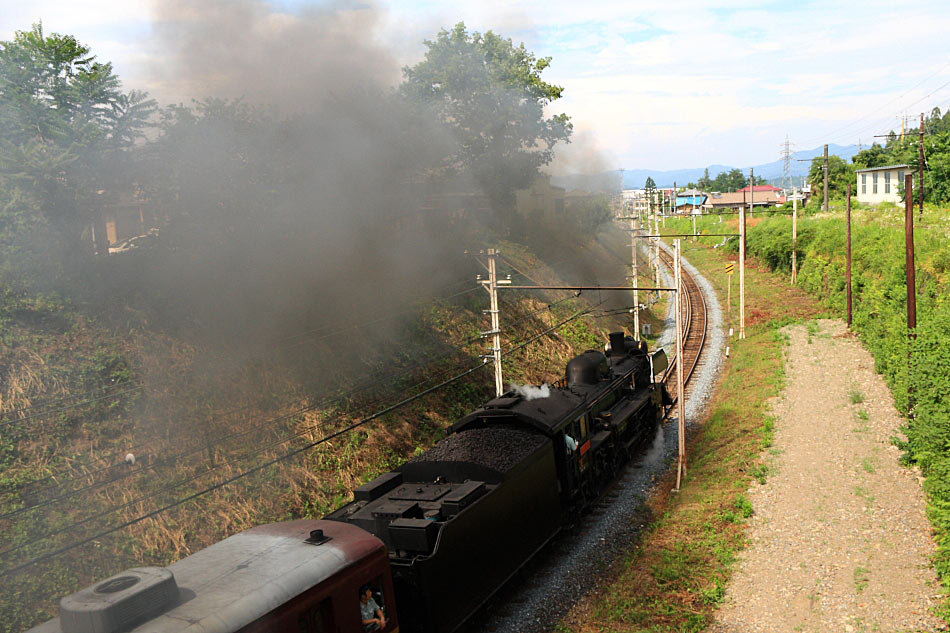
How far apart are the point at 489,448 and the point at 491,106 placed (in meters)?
25.1

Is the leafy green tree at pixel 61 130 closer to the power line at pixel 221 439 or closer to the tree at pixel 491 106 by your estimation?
the power line at pixel 221 439

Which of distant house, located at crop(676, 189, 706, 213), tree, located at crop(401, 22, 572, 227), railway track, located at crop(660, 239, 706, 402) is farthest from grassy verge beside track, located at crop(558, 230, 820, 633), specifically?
distant house, located at crop(676, 189, 706, 213)

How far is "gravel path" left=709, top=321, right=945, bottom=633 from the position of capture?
9.60 m

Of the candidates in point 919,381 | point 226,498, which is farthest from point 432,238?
point 919,381

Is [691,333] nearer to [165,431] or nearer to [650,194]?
[165,431]

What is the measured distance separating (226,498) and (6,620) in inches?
177

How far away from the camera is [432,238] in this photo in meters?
29.4

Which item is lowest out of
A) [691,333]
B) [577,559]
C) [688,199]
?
[577,559]

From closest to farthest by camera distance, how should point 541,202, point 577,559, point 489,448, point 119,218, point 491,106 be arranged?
point 489,448
point 577,559
point 119,218
point 491,106
point 541,202

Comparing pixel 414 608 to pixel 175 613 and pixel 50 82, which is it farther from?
pixel 50 82

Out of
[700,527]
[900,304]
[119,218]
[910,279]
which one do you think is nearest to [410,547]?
[700,527]

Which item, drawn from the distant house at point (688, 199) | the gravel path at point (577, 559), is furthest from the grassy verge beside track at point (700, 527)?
the distant house at point (688, 199)

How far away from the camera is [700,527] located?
12.9 meters

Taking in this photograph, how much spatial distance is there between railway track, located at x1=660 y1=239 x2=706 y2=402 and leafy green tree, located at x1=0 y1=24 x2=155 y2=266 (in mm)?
17114
